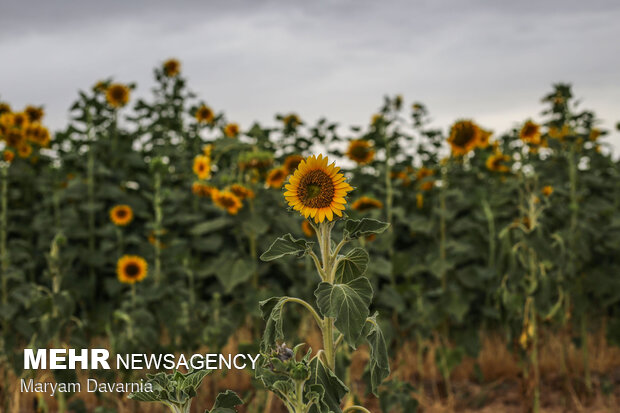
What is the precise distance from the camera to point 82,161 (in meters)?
4.76

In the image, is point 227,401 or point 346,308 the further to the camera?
point 227,401

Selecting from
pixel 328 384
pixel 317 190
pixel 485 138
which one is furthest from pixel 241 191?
pixel 485 138

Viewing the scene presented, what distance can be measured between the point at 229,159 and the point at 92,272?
4.20 ft

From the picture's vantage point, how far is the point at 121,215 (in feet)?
14.3

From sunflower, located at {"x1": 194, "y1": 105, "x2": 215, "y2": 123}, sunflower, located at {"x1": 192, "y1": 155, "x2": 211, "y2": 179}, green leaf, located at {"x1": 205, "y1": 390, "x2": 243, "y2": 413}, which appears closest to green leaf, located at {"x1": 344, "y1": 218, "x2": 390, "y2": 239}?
green leaf, located at {"x1": 205, "y1": 390, "x2": 243, "y2": 413}

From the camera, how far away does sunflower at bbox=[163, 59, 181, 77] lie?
5199 millimetres

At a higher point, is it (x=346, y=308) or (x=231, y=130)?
(x=231, y=130)

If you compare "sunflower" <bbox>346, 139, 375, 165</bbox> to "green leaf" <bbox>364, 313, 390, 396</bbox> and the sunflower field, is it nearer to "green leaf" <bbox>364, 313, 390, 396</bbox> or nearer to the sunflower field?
the sunflower field

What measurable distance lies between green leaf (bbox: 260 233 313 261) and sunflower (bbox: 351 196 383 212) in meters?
2.46

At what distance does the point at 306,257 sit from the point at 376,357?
241 cm

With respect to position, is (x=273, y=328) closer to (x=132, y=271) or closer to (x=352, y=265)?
(x=352, y=265)

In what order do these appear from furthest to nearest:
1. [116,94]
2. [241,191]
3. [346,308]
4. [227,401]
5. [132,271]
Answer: [116,94] → [241,191] → [132,271] → [227,401] → [346,308]

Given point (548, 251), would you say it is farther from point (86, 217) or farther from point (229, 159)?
point (86, 217)

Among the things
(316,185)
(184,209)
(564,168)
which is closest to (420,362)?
(564,168)
